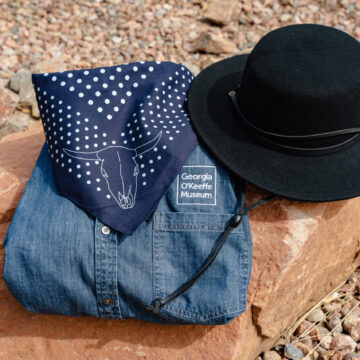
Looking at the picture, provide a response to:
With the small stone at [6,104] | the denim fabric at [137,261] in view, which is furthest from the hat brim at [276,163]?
the small stone at [6,104]

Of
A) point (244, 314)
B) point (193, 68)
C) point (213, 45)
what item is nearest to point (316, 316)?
point (244, 314)

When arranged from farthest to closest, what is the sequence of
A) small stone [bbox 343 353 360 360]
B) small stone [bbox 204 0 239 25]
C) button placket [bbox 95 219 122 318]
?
small stone [bbox 204 0 239 25], small stone [bbox 343 353 360 360], button placket [bbox 95 219 122 318]

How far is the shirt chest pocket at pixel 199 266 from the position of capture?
1.61m

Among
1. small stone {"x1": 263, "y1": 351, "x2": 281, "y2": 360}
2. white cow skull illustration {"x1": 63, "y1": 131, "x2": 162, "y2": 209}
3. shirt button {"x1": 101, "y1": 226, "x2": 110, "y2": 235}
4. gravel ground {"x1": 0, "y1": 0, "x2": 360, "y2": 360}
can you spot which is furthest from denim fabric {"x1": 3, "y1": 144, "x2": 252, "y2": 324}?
gravel ground {"x1": 0, "y1": 0, "x2": 360, "y2": 360}

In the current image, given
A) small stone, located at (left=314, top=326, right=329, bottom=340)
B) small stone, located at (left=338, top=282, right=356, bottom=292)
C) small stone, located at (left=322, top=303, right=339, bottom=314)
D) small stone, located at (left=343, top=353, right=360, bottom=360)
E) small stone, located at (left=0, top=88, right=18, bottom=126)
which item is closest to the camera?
small stone, located at (left=343, top=353, right=360, bottom=360)

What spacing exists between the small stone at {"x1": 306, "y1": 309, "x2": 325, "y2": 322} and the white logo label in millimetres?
993

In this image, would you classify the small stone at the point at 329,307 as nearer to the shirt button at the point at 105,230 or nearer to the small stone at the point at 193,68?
the shirt button at the point at 105,230

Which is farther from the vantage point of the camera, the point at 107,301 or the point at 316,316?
the point at 316,316

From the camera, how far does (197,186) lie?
1698mm

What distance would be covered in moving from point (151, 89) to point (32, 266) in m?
0.84

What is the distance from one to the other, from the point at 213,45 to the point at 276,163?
2.41 metres

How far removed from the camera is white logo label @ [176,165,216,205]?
1685mm

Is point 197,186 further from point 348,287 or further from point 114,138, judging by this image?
point 348,287

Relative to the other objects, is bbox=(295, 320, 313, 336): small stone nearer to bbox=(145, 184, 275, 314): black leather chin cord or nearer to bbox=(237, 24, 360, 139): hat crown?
bbox=(145, 184, 275, 314): black leather chin cord
